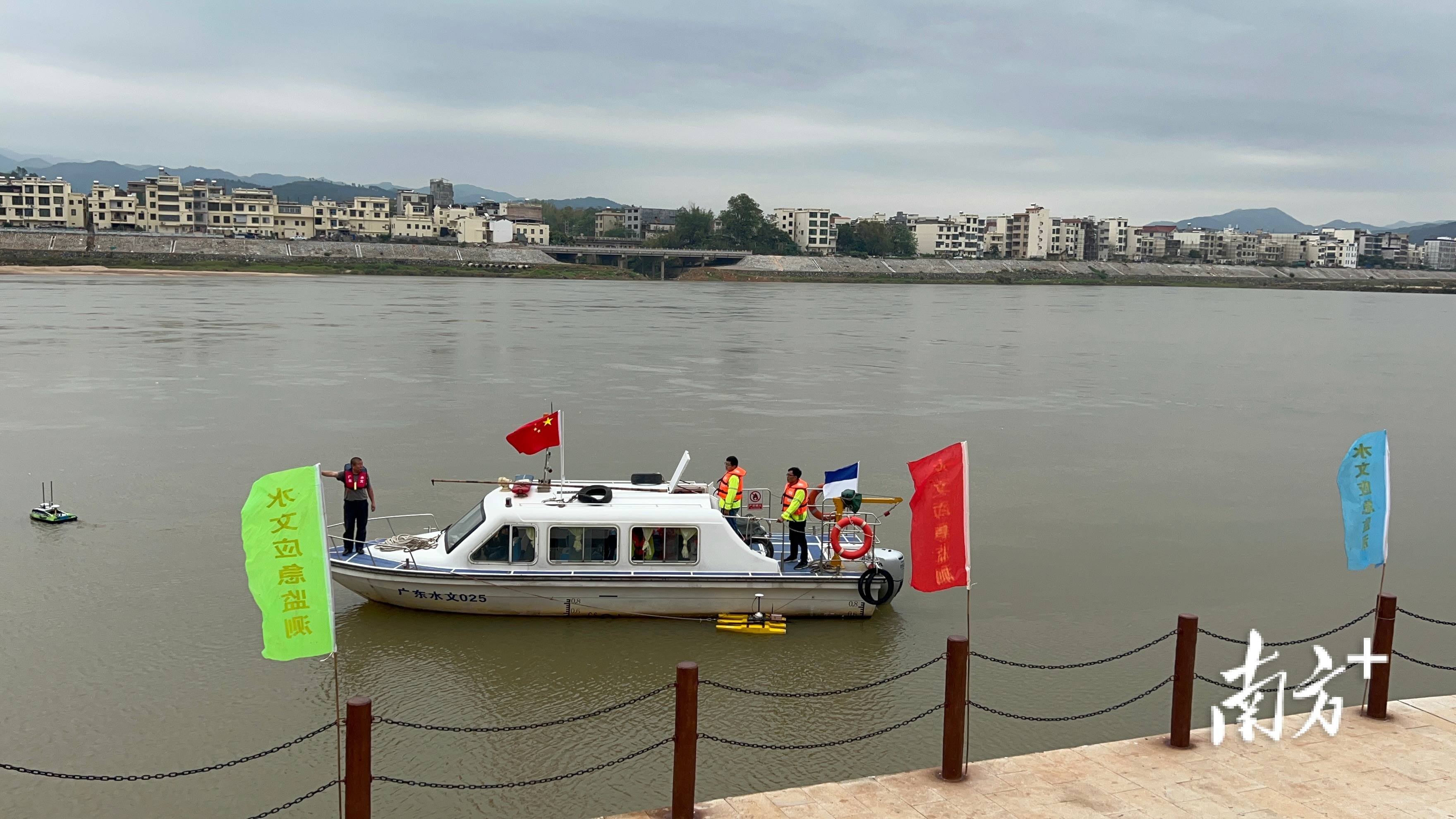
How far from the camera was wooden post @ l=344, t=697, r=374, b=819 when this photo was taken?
7.48 meters

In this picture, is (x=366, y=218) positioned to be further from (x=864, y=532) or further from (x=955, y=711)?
(x=955, y=711)

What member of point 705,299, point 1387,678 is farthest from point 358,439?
point 705,299

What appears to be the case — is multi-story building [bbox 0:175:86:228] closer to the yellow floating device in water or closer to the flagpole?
the yellow floating device in water

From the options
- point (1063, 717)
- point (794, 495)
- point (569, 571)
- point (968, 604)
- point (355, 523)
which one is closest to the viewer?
point (968, 604)

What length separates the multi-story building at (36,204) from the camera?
146375 mm

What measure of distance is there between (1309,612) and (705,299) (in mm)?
87127

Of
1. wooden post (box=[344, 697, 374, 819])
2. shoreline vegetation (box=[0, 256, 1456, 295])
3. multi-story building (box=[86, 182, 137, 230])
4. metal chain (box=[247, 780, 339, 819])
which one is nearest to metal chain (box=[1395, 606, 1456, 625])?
wooden post (box=[344, 697, 374, 819])

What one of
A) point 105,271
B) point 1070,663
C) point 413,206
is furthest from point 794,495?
point 413,206

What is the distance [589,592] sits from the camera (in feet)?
45.2

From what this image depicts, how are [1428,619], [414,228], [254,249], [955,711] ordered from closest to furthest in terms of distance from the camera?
[955,711], [1428,619], [254,249], [414,228]

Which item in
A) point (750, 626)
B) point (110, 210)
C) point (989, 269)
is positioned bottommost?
point (750, 626)

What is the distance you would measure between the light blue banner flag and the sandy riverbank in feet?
387

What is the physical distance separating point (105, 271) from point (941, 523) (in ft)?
401

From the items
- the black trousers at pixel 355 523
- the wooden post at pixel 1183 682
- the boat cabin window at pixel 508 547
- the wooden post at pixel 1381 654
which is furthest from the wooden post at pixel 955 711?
the black trousers at pixel 355 523
